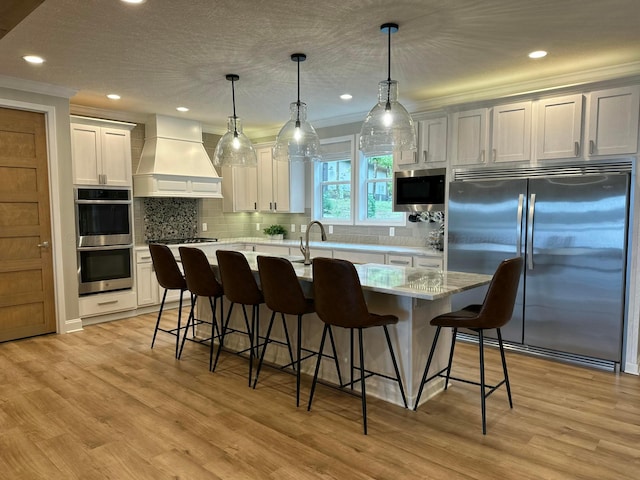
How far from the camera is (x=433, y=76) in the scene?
13.5 ft

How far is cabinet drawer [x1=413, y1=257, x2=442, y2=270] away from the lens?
454 centimetres

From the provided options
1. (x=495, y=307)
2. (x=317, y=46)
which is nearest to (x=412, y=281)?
(x=495, y=307)

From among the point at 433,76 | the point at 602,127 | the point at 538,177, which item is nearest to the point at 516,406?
the point at 538,177

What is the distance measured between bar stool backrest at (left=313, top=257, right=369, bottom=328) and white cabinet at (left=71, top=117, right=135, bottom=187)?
3703 mm

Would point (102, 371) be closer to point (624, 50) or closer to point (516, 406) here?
point (516, 406)

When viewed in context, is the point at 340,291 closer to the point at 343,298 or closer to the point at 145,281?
the point at 343,298

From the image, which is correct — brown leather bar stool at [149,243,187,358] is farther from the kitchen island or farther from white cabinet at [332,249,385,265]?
white cabinet at [332,249,385,265]

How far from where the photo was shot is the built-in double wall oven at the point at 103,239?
196 inches

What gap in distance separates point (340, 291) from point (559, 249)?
2.26 meters

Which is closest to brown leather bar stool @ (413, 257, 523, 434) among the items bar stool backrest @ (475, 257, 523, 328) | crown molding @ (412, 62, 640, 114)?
bar stool backrest @ (475, 257, 523, 328)

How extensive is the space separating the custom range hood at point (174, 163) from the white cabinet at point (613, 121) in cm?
461

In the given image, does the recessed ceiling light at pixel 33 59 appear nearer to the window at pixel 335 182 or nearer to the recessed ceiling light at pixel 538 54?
the window at pixel 335 182

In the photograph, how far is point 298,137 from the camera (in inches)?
138

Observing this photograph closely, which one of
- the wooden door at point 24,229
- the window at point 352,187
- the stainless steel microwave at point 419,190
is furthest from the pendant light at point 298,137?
the wooden door at point 24,229
